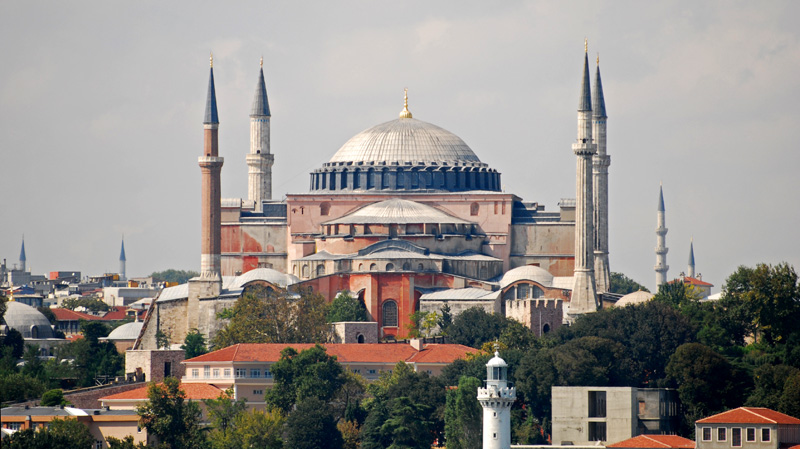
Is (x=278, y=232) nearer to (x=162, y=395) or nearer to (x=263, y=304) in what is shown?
(x=263, y=304)

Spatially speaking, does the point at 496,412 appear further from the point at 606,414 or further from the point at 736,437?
the point at 736,437

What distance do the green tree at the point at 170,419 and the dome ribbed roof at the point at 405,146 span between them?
32.1 meters

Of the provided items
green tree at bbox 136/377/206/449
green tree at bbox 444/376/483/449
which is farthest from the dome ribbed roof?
green tree at bbox 444/376/483/449

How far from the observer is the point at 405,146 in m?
95.3

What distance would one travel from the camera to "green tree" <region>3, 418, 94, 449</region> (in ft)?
187

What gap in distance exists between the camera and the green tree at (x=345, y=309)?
81.9 meters

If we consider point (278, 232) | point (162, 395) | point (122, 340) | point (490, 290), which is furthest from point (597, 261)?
point (162, 395)

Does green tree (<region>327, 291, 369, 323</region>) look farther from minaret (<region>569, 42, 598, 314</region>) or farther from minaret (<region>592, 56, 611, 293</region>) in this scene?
minaret (<region>592, 56, 611, 293</region>)

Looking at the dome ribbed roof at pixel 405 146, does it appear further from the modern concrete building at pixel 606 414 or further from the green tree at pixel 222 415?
the modern concrete building at pixel 606 414

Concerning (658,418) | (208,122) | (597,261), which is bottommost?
(658,418)

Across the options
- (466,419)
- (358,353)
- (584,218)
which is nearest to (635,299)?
(584,218)

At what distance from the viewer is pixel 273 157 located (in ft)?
320

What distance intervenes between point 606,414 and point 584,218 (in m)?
19.9

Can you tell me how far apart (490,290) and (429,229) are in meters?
5.58
